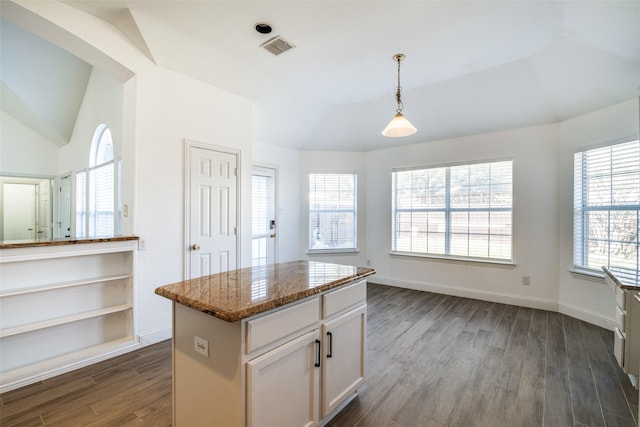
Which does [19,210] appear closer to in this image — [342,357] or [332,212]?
[332,212]

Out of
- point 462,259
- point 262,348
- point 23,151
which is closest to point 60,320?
point 262,348

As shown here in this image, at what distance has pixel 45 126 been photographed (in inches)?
214

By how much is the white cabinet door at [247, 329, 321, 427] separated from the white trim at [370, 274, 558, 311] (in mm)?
3729

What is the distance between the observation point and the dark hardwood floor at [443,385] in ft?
6.31

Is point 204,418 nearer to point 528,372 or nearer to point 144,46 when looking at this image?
point 528,372

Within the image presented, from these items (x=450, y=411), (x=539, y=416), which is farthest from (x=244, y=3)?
(x=539, y=416)

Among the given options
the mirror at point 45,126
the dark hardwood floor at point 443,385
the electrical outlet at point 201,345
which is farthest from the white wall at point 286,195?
the electrical outlet at point 201,345

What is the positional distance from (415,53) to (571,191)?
2.72 metres

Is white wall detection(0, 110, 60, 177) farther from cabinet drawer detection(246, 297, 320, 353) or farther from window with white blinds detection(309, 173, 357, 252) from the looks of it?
cabinet drawer detection(246, 297, 320, 353)

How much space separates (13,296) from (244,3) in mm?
3040

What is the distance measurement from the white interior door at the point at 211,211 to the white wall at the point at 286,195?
1.45 metres

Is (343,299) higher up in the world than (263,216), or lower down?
lower down

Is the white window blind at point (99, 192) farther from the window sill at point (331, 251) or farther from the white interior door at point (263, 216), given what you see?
the window sill at point (331, 251)

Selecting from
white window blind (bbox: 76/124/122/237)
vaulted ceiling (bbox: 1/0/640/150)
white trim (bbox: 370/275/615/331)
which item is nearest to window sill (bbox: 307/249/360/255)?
white trim (bbox: 370/275/615/331)
